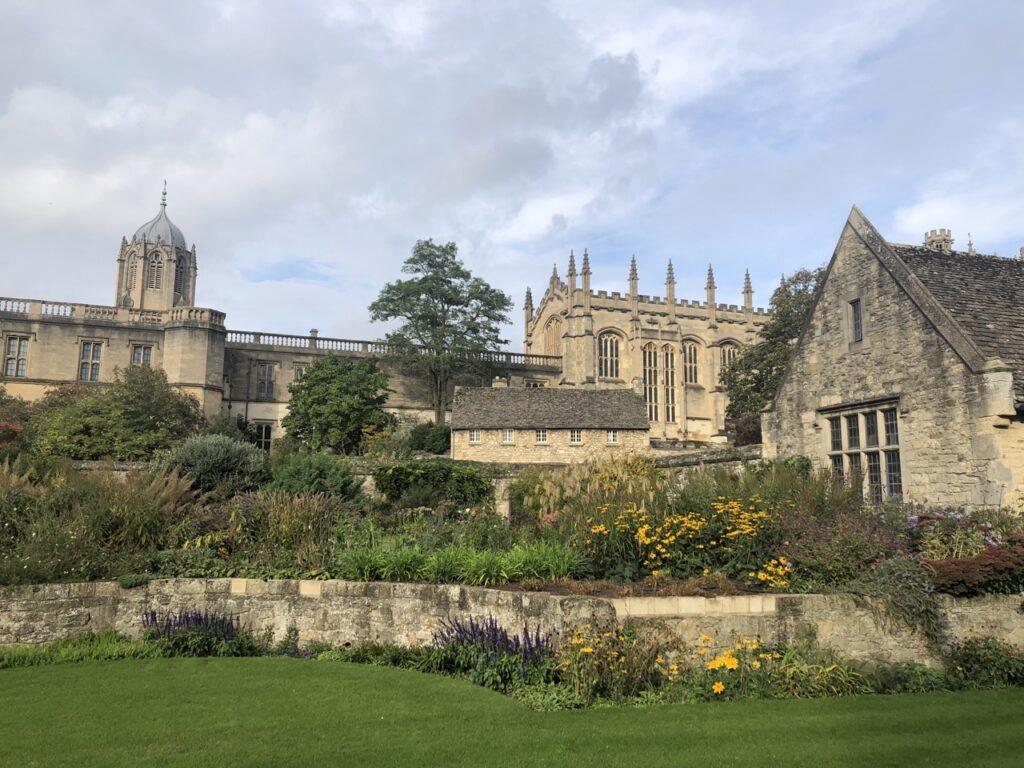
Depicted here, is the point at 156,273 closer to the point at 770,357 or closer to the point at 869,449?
the point at 770,357

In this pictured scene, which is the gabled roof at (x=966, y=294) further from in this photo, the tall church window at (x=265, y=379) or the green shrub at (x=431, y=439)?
the tall church window at (x=265, y=379)

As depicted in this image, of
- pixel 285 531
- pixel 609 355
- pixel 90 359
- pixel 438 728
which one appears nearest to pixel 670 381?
pixel 609 355

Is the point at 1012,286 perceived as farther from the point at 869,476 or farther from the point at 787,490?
the point at 787,490

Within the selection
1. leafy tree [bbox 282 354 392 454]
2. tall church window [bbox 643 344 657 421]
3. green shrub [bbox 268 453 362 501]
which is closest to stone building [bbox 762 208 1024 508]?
green shrub [bbox 268 453 362 501]

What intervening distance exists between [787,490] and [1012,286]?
25.8 ft

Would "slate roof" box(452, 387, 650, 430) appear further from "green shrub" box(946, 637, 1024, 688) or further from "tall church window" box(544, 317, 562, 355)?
"green shrub" box(946, 637, 1024, 688)

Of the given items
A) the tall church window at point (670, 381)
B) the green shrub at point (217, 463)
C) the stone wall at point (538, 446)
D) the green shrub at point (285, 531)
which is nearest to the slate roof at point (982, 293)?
the green shrub at point (285, 531)

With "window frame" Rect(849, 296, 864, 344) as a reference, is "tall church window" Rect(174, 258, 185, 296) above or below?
above

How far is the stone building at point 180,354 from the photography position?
45.8 meters

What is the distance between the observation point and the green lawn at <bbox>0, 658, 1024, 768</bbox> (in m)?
6.04

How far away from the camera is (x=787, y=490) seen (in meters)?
12.9

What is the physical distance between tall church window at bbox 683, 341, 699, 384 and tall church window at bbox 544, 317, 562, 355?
1060 centimetres

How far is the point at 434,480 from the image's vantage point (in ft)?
82.1

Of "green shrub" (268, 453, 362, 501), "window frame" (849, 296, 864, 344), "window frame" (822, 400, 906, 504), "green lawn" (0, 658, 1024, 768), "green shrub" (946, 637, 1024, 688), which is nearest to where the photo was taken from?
"green lawn" (0, 658, 1024, 768)
